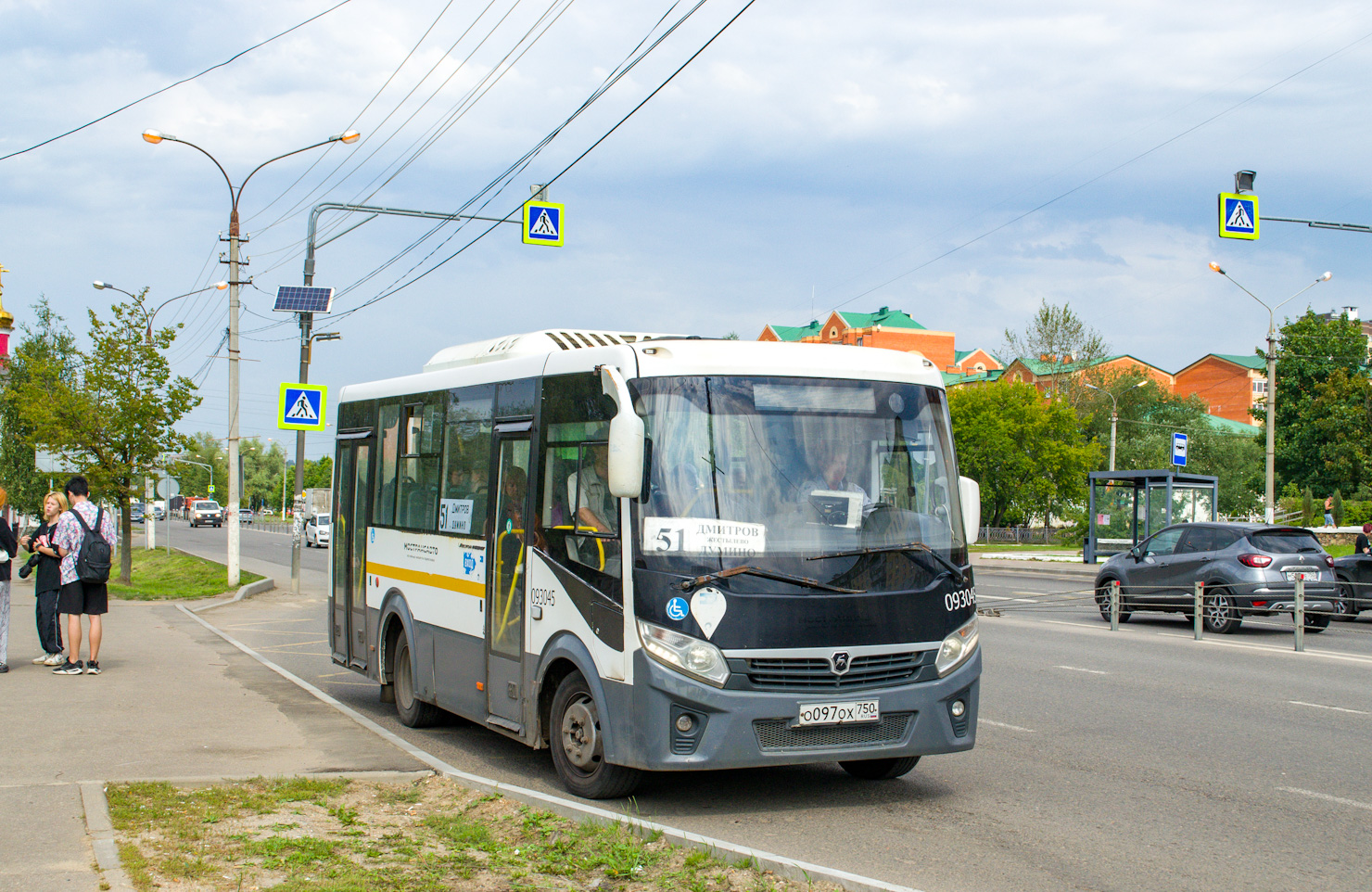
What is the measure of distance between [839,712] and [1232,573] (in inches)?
529

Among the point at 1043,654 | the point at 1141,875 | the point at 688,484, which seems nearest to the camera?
the point at 1141,875

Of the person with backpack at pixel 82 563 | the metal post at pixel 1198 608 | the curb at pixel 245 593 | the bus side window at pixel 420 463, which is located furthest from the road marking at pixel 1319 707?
the curb at pixel 245 593

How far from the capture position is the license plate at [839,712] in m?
6.56

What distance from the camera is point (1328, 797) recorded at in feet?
24.2

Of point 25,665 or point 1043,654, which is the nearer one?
point 25,665

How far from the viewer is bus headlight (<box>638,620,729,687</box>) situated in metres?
6.45

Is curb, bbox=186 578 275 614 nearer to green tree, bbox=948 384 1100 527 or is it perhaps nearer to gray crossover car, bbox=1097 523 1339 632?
gray crossover car, bbox=1097 523 1339 632

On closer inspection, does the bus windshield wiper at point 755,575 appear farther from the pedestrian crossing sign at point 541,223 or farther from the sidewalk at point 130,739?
the pedestrian crossing sign at point 541,223

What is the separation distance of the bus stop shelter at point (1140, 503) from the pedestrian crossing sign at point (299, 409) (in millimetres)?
17683

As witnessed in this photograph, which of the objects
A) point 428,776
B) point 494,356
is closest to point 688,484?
point 428,776

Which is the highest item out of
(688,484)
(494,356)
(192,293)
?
(192,293)

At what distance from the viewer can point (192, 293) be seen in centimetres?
3866

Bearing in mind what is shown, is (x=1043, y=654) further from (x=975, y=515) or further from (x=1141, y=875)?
(x=1141, y=875)

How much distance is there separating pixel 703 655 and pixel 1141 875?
229cm
